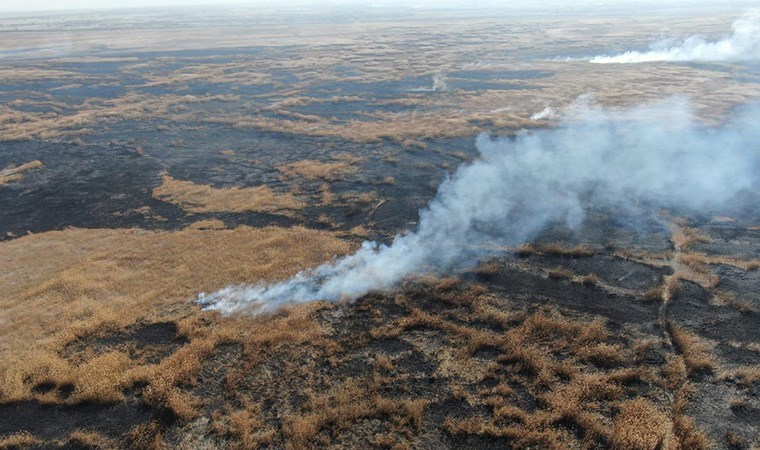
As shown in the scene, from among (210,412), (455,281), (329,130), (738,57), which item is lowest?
(210,412)

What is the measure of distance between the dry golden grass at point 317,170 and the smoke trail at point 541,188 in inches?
305

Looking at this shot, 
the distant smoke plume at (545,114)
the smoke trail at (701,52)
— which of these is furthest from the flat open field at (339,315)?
the smoke trail at (701,52)

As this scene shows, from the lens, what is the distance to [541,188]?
2794cm

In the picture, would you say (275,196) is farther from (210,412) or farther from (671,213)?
(671,213)

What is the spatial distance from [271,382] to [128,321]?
6848 mm

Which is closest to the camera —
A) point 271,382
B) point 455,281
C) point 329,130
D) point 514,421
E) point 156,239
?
point 514,421

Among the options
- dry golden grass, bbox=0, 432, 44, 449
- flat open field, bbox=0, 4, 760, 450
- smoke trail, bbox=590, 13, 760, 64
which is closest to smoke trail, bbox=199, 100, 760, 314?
flat open field, bbox=0, 4, 760, 450

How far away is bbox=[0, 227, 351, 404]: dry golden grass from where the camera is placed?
1507 cm

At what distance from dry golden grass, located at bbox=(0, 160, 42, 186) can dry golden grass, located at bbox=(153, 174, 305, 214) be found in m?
11.9

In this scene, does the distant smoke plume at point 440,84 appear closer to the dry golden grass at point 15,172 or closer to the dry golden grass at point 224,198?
the dry golden grass at point 224,198

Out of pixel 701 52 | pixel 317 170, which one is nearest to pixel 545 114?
pixel 317 170

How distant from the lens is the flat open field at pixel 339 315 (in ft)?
43.4

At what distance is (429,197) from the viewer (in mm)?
27891

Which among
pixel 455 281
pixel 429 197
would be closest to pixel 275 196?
pixel 429 197
